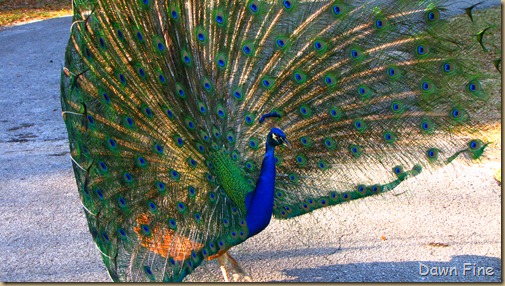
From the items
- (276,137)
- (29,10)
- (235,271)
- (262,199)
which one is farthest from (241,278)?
(29,10)

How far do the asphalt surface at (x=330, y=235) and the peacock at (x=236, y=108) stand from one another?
34 cm

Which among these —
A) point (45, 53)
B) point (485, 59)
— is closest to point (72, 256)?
point (485, 59)

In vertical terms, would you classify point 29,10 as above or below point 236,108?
above

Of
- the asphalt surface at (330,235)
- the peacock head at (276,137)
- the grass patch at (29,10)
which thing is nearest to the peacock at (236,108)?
the peacock head at (276,137)

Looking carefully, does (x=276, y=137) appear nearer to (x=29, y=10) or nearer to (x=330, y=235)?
(x=330, y=235)

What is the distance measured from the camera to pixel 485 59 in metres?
3.22

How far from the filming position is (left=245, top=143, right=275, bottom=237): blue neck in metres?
3.06

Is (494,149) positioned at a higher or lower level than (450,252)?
higher

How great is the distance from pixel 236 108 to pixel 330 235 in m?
1.35

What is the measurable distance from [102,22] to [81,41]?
14 cm

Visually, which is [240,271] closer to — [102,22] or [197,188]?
[197,188]

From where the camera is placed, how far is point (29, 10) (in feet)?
44.3

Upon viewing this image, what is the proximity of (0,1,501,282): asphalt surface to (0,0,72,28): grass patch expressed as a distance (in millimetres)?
8044

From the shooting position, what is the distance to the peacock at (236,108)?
2969mm
